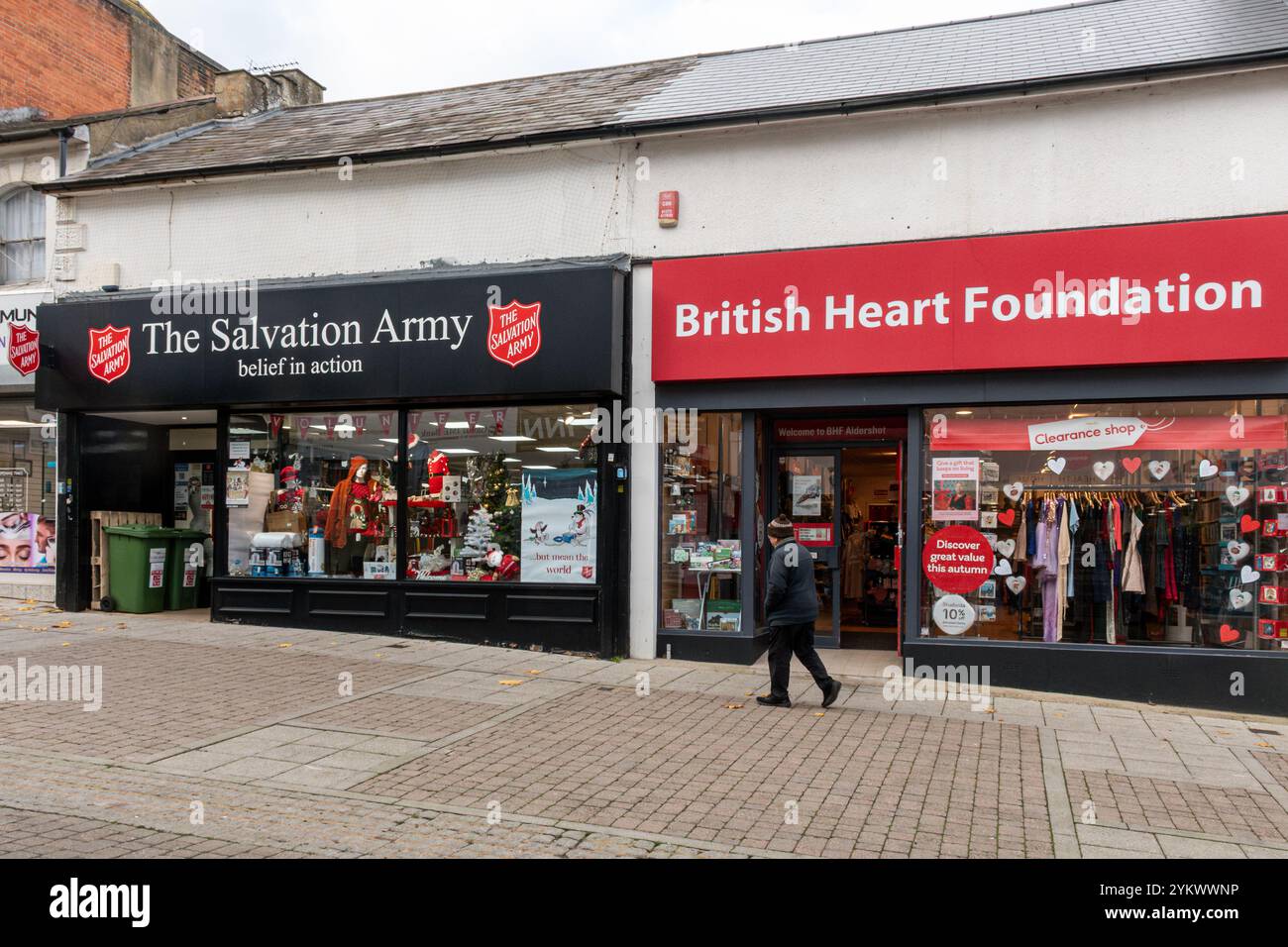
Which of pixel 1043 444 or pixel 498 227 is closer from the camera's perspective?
pixel 1043 444

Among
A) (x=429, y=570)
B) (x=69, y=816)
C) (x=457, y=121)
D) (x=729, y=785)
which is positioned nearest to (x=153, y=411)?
(x=429, y=570)

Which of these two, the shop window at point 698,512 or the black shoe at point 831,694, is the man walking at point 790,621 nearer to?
the black shoe at point 831,694

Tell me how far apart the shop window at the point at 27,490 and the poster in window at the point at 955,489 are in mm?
11312

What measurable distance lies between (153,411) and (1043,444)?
10.8m

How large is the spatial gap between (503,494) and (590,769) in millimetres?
5486

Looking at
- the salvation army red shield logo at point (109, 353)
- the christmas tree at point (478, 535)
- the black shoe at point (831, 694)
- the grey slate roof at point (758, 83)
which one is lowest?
the black shoe at point (831, 694)

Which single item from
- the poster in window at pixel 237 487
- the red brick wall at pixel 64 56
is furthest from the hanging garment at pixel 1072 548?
the red brick wall at pixel 64 56

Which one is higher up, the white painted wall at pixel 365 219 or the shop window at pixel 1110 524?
the white painted wall at pixel 365 219

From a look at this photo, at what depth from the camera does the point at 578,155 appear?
1191 cm

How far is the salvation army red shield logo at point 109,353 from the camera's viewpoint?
1339 centimetres

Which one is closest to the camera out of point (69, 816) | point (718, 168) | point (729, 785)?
point (69, 816)

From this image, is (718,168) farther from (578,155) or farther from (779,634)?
(779,634)

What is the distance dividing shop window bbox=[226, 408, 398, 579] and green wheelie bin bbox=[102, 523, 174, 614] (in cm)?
132

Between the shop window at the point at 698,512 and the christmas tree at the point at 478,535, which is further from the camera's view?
the christmas tree at the point at 478,535
